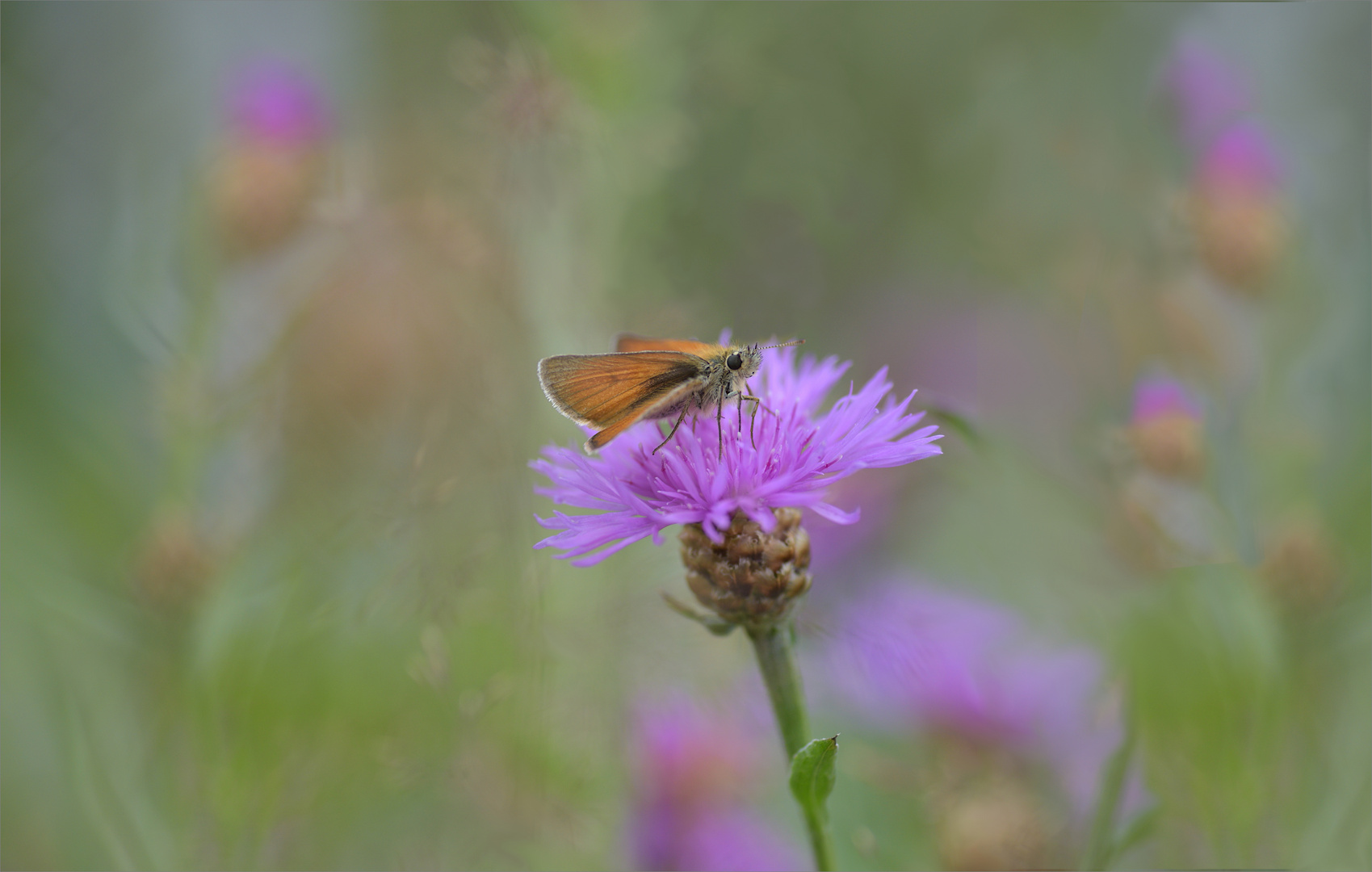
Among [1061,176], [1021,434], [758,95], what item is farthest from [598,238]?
[1061,176]

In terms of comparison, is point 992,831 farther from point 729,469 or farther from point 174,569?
point 174,569

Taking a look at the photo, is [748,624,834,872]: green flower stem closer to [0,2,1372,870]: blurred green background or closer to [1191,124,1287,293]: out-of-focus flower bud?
[0,2,1372,870]: blurred green background

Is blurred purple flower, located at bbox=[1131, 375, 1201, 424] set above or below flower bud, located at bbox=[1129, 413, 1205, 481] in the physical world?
above

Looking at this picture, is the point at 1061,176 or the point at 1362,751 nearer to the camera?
the point at 1362,751

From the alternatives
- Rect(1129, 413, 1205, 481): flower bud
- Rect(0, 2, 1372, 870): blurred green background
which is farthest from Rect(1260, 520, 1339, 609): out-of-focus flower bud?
Rect(1129, 413, 1205, 481): flower bud

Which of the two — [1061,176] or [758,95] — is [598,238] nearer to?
[758,95]

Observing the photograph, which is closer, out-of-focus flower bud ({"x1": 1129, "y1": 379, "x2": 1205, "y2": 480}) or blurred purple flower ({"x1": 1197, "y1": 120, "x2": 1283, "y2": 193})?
out-of-focus flower bud ({"x1": 1129, "y1": 379, "x2": 1205, "y2": 480})

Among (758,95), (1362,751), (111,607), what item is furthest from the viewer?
(758,95)
